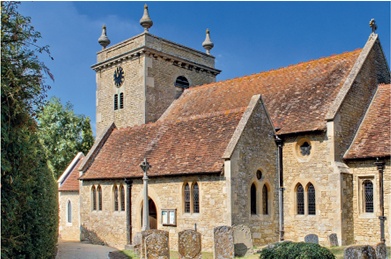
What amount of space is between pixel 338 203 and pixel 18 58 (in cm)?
1530

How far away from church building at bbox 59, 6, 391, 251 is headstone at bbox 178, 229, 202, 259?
7.69 feet

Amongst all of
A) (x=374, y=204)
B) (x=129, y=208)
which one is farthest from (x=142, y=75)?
(x=374, y=204)

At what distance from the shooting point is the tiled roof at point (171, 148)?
20297 mm

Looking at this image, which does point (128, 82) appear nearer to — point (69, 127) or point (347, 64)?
point (347, 64)

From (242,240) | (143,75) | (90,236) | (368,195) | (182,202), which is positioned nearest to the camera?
(242,240)

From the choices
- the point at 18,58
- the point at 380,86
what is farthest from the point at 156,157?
the point at 18,58

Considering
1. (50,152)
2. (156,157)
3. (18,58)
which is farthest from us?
(50,152)

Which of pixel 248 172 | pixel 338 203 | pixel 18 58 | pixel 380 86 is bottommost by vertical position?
pixel 338 203

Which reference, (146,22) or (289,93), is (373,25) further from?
(146,22)

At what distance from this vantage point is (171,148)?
22.6m

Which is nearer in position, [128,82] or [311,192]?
[311,192]

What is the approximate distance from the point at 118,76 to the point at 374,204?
66.0ft

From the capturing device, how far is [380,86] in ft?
75.5

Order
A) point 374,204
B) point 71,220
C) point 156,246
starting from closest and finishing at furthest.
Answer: point 156,246 → point 374,204 → point 71,220
